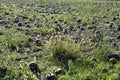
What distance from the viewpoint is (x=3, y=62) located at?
317 inches

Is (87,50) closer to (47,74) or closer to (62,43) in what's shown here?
(62,43)

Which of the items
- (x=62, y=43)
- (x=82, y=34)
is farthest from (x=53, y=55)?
(x=82, y=34)

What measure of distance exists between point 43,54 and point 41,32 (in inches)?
120

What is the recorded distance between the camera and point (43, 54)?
29.1 ft

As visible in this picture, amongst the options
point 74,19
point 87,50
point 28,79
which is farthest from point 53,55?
point 74,19

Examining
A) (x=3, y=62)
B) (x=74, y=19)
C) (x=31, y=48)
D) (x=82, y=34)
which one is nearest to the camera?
(x=3, y=62)

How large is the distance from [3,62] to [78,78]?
209 cm

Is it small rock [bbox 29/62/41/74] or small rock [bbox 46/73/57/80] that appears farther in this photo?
small rock [bbox 29/62/41/74]

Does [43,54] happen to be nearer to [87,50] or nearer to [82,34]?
[87,50]

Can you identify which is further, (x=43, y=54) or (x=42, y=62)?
(x=43, y=54)

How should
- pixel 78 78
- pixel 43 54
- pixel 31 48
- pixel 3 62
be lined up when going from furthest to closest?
pixel 31 48, pixel 43 54, pixel 3 62, pixel 78 78

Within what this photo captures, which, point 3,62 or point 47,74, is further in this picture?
point 3,62

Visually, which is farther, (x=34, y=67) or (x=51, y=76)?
(x=34, y=67)

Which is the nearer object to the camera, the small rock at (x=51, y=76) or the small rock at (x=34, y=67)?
the small rock at (x=51, y=76)
